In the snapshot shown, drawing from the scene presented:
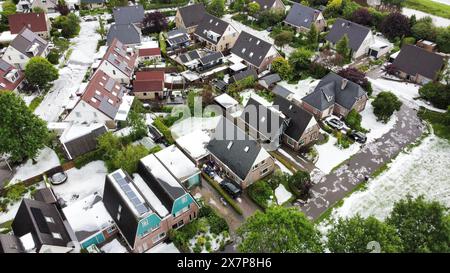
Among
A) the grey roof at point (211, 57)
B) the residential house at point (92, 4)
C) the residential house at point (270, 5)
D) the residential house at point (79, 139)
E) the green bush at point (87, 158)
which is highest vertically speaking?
the residential house at point (270, 5)

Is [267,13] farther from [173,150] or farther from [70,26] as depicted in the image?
[173,150]

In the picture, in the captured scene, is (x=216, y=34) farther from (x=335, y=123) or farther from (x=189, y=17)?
(x=335, y=123)

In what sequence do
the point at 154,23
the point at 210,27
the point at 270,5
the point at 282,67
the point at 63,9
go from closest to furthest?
the point at 282,67
the point at 210,27
the point at 154,23
the point at 63,9
the point at 270,5

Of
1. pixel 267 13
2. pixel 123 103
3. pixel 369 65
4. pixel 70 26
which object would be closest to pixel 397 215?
pixel 123 103

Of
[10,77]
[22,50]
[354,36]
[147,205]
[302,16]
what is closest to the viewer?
[147,205]

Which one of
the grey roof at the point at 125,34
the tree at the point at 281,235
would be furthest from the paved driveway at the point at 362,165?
the grey roof at the point at 125,34

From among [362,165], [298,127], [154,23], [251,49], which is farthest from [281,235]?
[154,23]

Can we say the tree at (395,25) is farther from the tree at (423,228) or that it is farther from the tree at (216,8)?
the tree at (423,228)
